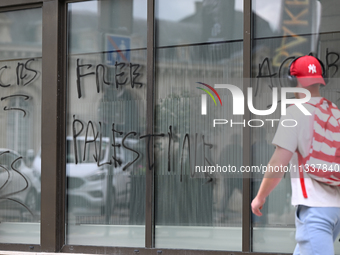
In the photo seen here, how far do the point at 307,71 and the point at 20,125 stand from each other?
4510 mm

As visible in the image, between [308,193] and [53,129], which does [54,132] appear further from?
[308,193]

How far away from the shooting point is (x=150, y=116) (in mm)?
6215

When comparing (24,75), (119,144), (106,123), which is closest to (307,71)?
(119,144)

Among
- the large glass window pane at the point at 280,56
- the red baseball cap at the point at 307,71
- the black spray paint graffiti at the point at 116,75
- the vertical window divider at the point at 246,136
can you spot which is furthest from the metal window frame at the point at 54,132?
the red baseball cap at the point at 307,71

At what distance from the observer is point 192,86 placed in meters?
6.13

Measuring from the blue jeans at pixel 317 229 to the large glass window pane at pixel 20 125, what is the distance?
14.4 feet

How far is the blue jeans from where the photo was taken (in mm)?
2934

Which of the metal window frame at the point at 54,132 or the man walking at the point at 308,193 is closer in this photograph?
the man walking at the point at 308,193

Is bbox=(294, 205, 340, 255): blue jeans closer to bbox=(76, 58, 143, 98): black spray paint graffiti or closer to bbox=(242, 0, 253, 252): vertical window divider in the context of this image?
bbox=(242, 0, 253, 252): vertical window divider

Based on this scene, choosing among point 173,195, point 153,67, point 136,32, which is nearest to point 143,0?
point 136,32

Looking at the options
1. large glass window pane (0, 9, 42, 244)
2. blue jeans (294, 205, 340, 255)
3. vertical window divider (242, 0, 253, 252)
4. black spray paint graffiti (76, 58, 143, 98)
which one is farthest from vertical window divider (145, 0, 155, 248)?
blue jeans (294, 205, 340, 255)

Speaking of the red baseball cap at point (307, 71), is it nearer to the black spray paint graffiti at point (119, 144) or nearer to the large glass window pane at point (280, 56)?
the large glass window pane at point (280, 56)

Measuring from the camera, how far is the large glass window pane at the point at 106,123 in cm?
630

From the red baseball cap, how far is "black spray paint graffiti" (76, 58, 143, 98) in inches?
124
